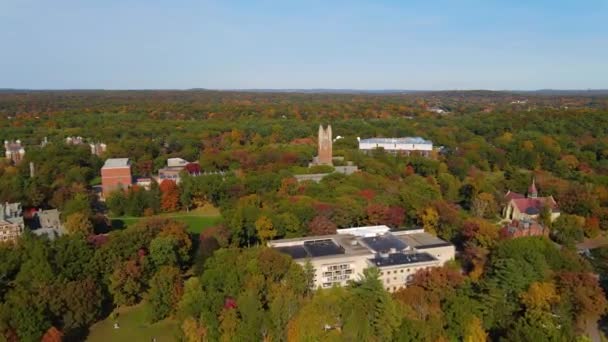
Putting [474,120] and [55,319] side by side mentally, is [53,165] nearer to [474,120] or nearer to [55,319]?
[55,319]

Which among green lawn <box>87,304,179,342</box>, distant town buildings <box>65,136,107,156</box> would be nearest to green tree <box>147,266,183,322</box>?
green lawn <box>87,304,179,342</box>

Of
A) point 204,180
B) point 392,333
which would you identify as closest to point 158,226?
point 204,180

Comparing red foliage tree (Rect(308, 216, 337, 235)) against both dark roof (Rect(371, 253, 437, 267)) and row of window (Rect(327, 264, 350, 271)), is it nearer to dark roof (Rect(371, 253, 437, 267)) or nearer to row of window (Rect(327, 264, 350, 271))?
row of window (Rect(327, 264, 350, 271))

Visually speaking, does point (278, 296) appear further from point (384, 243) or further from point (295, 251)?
point (384, 243)

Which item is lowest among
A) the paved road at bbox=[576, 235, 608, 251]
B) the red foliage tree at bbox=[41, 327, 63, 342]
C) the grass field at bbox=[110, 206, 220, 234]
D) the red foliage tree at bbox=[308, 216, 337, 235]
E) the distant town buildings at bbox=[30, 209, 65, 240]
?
the paved road at bbox=[576, 235, 608, 251]

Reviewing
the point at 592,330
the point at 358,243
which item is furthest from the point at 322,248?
the point at 592,330

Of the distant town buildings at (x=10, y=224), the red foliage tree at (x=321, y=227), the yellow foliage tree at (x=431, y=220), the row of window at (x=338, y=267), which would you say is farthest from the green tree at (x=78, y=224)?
the yellow foliage tree at (x=431, y=220)
